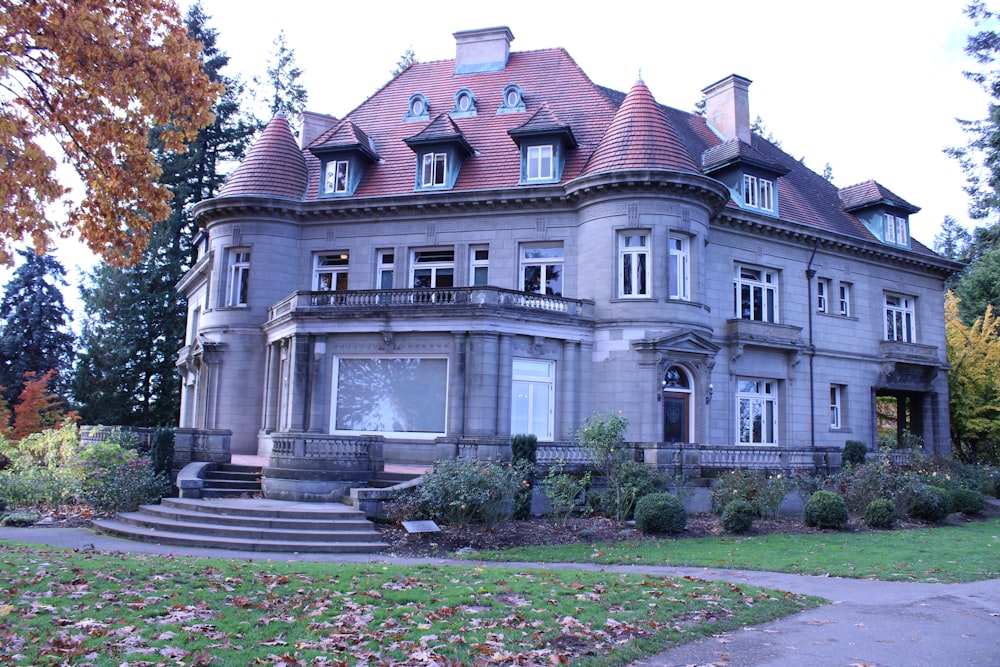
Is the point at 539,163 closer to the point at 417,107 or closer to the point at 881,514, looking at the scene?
the point at 417,107

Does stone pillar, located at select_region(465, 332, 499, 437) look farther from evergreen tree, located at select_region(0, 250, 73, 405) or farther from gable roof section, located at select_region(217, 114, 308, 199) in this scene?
evergreen tree, located at select_region(0, 250, 73, 405)

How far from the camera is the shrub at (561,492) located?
17750 millimetres

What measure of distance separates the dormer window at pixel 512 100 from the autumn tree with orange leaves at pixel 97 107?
18.6m

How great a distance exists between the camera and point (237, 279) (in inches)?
1103

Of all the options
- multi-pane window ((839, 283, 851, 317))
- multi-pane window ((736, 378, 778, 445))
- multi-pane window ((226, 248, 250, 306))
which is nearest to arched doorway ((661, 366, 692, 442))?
multi-pane window ((736, 378, 778, 445))

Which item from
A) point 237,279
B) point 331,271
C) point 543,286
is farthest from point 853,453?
point 237,279

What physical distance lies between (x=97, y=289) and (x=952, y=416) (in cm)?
4282

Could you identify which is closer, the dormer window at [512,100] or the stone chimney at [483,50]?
the dormer window at [512,100]

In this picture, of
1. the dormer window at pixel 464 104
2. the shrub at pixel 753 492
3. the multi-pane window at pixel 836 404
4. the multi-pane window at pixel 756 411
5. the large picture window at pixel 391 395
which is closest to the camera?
the shrub at pixel 753 492

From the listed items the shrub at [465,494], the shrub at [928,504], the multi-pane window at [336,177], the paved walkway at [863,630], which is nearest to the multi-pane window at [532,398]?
the shrub at [465,494]

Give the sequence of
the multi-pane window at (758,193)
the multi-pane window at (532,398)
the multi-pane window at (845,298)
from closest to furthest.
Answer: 1. the multi-pane window at (532,398)
2. the multi-pane window at (758,193)
3. the multi-pane window at (845,298)

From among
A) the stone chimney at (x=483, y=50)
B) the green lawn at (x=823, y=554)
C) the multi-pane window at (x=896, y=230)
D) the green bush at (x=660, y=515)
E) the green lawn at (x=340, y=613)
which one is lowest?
the green lawn at (x=823, y=554)

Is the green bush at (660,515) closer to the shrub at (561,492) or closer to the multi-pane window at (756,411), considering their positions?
the shrub at (561,492)

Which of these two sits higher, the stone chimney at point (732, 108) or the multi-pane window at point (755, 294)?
the stone chimney at point (732, 108)
